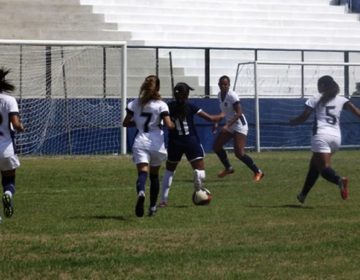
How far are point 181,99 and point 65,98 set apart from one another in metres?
14.3

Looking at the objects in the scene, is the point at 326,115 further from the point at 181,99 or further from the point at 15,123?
the point at 15,123

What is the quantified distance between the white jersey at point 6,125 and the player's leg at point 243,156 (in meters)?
8.12

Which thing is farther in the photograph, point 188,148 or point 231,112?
point 231,112

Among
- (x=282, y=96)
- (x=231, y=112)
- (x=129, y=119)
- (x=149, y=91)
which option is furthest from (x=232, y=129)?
(x=282, y=96)

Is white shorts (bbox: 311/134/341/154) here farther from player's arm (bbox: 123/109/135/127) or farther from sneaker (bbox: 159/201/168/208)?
player's arm (bbox: 123/109/135/127)

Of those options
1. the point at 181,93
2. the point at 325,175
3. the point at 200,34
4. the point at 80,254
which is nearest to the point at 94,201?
the point at 181,93

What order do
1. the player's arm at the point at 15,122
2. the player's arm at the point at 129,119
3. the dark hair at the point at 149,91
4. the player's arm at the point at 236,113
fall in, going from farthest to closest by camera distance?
the player's arm at the point at 236,113
the player's arm at the point at 129,119
the dark hair at the point at 149,91
the player's arm at the point at 15,122

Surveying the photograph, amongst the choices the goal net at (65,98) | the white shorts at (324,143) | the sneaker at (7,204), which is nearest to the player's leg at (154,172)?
the sneaker at (7,204)

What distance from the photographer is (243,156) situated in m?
Answer: 21.7

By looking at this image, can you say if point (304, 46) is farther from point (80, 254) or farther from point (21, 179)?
point (80, 254)

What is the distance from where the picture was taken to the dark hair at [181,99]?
53.2ft

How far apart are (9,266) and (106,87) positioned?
21.1 meters

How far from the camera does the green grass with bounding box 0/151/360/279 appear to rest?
10.6m

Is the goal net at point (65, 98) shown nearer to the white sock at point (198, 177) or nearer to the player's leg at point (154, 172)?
the white sock at point (198, 177)
